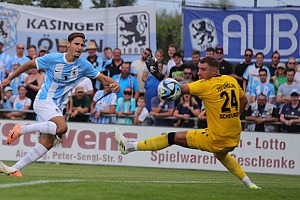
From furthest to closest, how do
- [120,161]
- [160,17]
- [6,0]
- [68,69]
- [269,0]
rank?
[160,17]
[6,0]
[269,0]
[120,161]
[68,69]

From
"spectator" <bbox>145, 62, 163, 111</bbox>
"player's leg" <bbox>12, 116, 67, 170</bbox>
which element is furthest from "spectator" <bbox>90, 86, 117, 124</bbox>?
"player's leg" <bbox>12, 116, 67, 170</bbox>

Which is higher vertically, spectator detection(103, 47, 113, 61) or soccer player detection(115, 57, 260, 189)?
spectator detection(103, 47, 113, 61)

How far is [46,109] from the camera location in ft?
40.1

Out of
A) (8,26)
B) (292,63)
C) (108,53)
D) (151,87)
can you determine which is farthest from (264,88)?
(8,26)

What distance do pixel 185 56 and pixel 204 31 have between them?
834 millimetres

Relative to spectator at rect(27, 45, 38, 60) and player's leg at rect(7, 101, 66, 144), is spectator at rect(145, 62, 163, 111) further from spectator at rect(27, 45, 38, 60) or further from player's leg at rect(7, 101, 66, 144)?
player's leg at rect(7, 101, 66, 144)

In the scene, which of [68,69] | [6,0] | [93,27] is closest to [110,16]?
[93,27]

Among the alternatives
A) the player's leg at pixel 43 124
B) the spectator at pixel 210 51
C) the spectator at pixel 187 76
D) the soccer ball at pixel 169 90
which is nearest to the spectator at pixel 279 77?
the spectator at pixel 210 51

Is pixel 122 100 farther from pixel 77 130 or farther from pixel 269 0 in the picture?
pixel 269 0

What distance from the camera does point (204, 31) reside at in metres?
20.5

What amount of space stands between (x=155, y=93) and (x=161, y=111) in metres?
0.49

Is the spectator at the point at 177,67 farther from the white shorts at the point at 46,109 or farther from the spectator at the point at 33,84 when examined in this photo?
the white shorts at the point at 46,109

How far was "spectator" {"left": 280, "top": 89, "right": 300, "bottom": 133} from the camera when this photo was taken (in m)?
18.5

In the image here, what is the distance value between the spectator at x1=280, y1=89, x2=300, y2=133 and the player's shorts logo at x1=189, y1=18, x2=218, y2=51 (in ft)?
9.69
